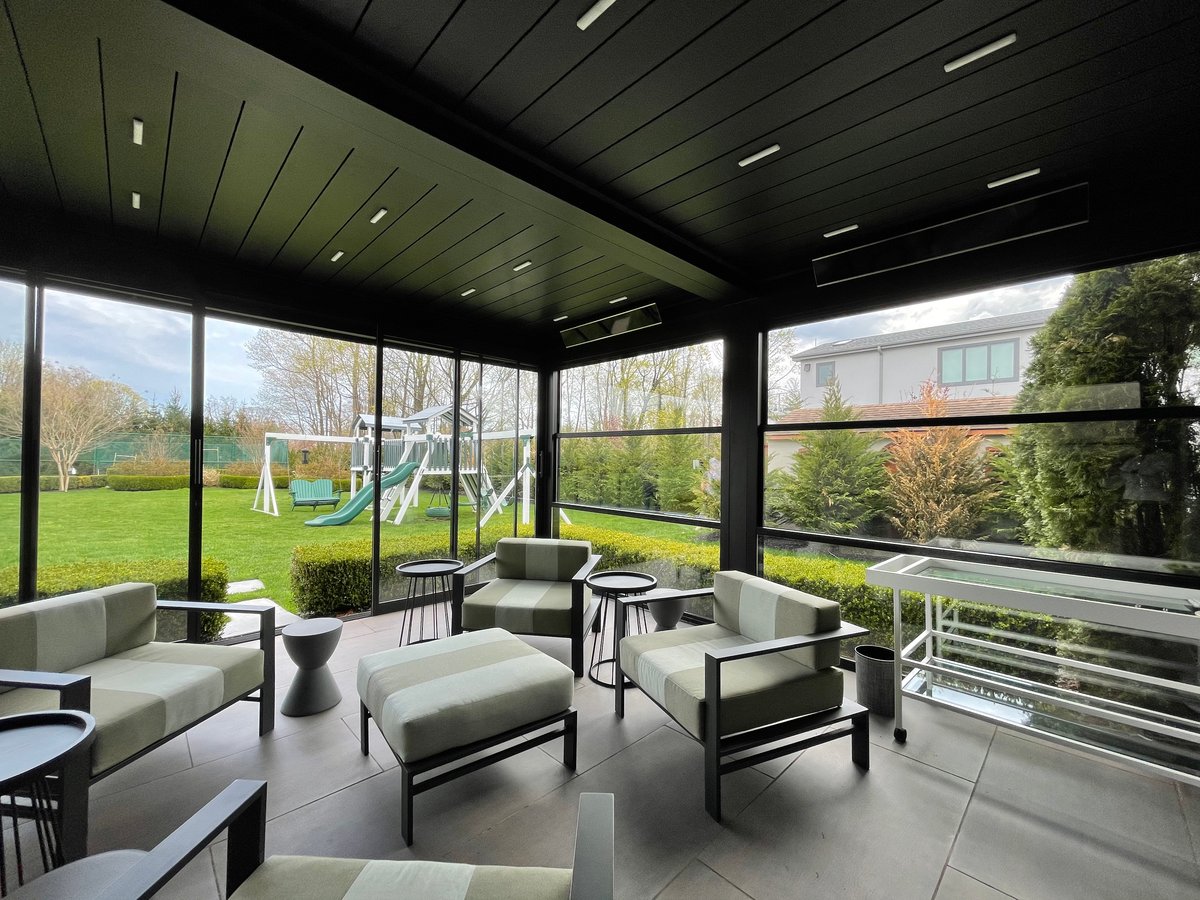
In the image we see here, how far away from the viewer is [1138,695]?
239 cm

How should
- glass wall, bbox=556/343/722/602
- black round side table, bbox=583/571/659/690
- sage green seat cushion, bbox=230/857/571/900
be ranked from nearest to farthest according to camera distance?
sage green seat cushion, bbox=230/857/571/900
black round side table, bbox=583/571/659/690
glass wall, bbox=556/343/722/602

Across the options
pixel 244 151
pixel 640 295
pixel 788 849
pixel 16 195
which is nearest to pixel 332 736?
pixel 788 849

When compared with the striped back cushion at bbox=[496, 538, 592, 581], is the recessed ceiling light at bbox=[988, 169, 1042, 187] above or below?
above

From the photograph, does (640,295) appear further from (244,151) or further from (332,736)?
(332,736)

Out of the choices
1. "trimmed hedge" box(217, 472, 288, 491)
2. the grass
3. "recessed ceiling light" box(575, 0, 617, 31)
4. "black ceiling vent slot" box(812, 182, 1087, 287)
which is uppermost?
"recessed ceiling light" box(575, 0, 617, 31)

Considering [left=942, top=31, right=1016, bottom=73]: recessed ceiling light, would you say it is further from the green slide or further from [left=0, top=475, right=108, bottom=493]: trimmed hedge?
[left=0, top=475, right=108, bottom=493]: trimmed hedge

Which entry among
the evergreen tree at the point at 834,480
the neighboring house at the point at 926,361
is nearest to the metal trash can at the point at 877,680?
the evergreen tree at the point at 834,480

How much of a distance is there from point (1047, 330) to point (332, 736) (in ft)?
14.4

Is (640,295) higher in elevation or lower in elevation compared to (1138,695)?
higher

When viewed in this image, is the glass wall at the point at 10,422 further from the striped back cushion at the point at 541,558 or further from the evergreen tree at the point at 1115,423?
the evergreen tree at the point at 1115,423

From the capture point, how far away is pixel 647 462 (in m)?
4.75

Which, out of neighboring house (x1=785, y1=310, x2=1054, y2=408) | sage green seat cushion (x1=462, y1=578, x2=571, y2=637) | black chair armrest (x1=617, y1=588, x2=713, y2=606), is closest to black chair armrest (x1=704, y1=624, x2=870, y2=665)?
black chair armrest (x1=617, y1=588, x2=713, y2=606)

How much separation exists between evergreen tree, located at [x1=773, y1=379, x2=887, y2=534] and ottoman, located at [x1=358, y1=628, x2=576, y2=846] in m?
2.26

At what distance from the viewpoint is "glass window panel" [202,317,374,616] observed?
365 cm
